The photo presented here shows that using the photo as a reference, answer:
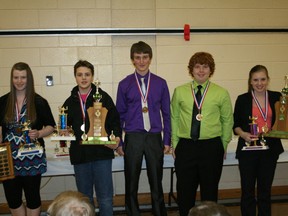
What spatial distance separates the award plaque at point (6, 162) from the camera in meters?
2.68

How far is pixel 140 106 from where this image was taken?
304 centimetres

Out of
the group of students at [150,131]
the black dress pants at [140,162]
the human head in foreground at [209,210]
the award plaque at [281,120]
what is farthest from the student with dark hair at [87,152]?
the human head in foreground at [209,210]

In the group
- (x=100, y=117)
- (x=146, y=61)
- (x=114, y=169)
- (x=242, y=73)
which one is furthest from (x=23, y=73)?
(x=242, y=73)

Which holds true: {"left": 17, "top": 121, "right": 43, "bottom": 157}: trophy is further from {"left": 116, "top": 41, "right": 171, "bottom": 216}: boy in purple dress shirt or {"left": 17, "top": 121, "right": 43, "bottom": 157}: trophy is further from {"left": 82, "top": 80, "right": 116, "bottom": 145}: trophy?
{"left": 116, "top": 41, "right": 171, "bottom": 216}: boy in purple dress shirt

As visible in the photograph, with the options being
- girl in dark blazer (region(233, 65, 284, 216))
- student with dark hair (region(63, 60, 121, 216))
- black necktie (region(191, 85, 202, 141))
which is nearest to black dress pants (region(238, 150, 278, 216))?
girl in dark blazer (region(233, 65, 284, 216))

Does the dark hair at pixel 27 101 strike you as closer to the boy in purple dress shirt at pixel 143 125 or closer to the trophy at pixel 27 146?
the trophy at pixel 27 146

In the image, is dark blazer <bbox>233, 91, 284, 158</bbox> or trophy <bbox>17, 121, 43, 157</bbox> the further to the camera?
dark blazer <bbox>233, 91, 284, 158</bbox>

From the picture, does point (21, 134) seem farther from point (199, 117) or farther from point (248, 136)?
point (248, 136)

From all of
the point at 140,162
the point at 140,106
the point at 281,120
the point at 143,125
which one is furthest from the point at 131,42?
the point at 281,120

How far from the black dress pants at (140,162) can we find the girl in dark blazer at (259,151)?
0.79m

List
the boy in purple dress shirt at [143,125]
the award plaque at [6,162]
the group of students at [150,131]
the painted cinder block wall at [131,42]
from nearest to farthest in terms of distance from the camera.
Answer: the award plaque at [6,162]
the group of students at [150,131]
the boy in purple dress shirt at [143,125]
the painted cinder block wall at [131,42]

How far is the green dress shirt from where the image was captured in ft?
9.65

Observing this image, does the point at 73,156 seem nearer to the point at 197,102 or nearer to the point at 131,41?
the point at 197,102

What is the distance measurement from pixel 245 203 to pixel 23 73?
7.76 feet
